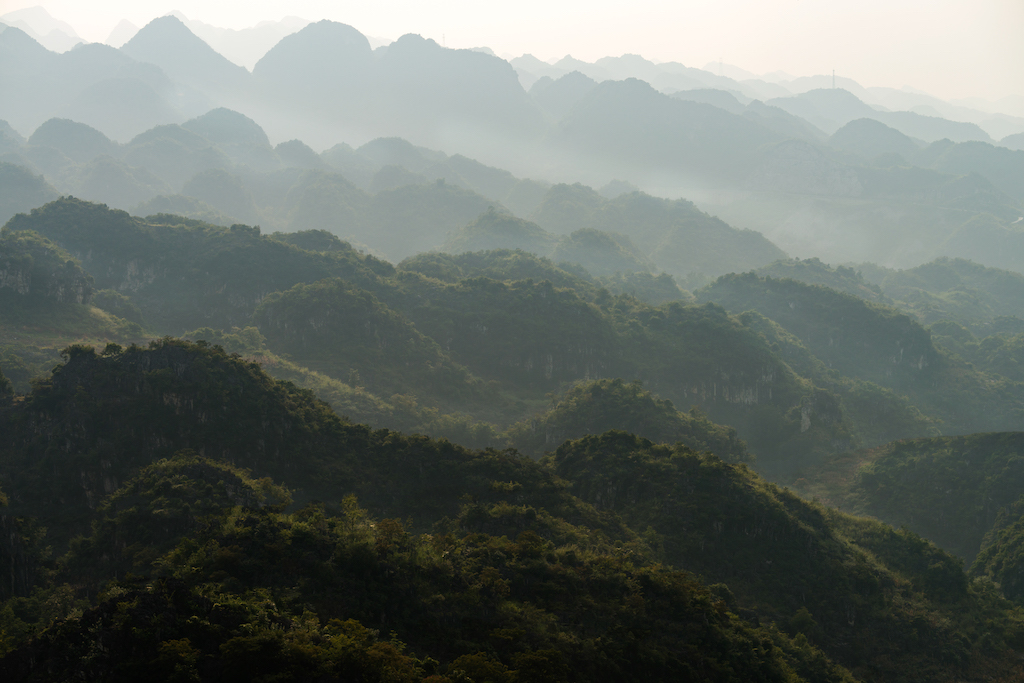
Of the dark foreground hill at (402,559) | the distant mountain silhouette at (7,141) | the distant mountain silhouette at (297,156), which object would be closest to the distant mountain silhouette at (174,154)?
the distant mountain silhouette at (297,156)

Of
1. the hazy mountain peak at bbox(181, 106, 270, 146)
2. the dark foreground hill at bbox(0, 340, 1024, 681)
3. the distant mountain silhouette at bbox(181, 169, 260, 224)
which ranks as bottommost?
the dark foreground hill at bbox(0, 340, 1024, 681)

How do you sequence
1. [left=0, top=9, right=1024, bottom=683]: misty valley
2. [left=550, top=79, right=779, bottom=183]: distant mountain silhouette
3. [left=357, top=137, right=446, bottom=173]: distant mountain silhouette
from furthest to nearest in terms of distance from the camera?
1. [left=550, top=79, right=779, bottom=183]: distant mountain silhouette
2. [left=357, top=137, right=446, bottom=173]: distant mountain silhouette
3. [left=0, top=9, right=1024, bottom=683]: misty valley

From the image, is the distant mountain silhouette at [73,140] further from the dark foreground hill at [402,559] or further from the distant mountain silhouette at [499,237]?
the dark foreground hill at [402,559]

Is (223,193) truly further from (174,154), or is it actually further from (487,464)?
(487,464)

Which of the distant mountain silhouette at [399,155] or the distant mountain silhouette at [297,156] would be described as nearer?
the distant mountain silhouette at [297,156]

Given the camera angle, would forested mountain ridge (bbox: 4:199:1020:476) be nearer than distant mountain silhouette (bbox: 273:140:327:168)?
Yes

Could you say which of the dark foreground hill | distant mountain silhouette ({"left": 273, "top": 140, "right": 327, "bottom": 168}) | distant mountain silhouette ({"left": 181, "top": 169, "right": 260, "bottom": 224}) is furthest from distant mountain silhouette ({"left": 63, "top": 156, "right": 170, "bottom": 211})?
the dark foreground hill

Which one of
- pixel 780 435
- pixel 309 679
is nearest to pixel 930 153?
pixel 780 435

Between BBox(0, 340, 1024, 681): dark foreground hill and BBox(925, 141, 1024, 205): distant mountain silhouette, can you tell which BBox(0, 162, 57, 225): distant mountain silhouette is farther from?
BBox(925, 141, 1024, 205): distant mountain silhouette
